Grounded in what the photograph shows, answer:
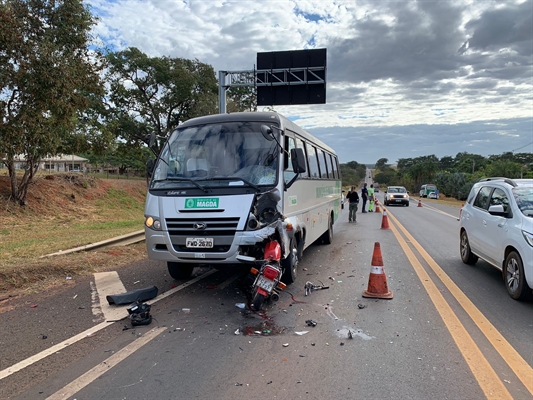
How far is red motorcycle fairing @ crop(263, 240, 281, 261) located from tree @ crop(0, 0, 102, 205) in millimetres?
9949

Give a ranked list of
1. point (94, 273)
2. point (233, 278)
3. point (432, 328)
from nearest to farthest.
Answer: point (432, 328)
point (233, 278)
point (94, 273)

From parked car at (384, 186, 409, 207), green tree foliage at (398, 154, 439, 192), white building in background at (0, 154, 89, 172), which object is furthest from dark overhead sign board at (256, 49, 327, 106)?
green tree foliage at (398, 154, 439, 192)

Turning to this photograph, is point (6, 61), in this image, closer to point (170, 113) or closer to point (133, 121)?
point (133, 121)

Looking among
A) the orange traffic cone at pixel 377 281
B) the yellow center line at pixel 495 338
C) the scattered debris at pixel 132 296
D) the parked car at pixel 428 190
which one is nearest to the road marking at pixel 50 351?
the scattered debris at pixel 132 296

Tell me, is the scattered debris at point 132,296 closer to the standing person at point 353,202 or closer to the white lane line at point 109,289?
the white lane line at point 109,289

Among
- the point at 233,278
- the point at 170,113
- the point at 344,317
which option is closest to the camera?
the point at 344,317

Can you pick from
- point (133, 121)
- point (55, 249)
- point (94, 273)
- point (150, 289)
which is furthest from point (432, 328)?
point (133, 121)

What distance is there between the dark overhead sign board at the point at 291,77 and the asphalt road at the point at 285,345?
1449 cm

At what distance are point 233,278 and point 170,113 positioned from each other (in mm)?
28813

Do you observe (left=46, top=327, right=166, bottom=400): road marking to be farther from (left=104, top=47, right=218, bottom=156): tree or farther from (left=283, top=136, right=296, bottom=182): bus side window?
(left=104, top=47, right=218, bottom=156): tree

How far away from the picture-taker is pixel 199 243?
576cm

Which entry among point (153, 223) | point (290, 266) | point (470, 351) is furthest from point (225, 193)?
point (470, 351)

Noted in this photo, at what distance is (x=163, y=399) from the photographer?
3275mm

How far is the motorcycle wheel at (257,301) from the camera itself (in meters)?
5.33
